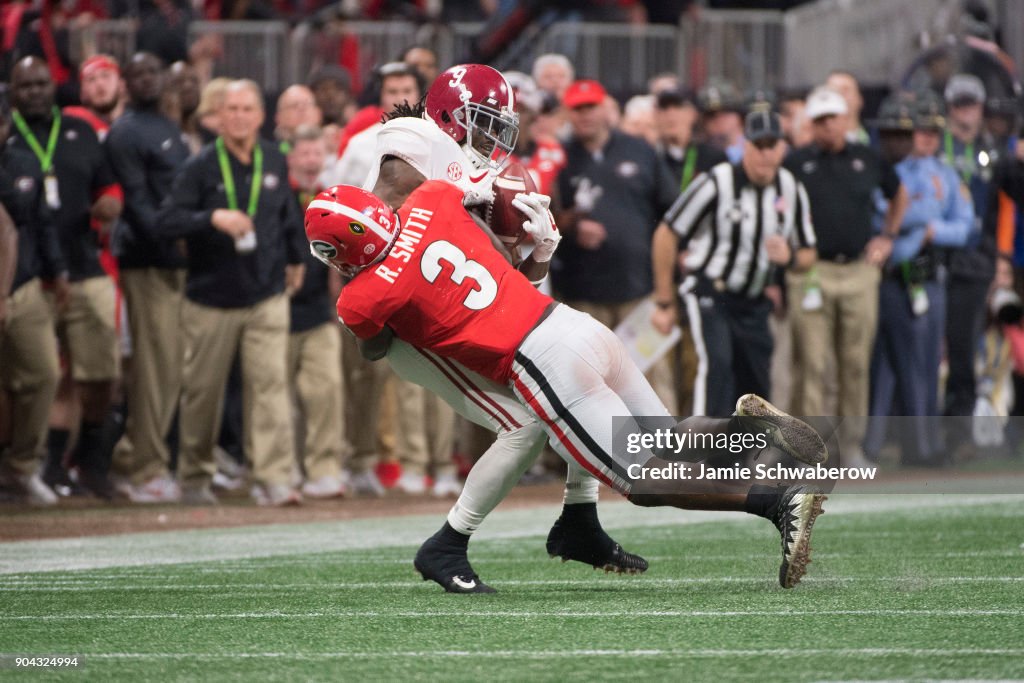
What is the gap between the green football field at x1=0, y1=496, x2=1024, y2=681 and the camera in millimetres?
4109

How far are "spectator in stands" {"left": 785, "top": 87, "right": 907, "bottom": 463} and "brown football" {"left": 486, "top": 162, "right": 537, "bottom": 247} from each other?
5517mm

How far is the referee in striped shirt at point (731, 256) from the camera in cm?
1004

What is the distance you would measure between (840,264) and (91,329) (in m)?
4.79

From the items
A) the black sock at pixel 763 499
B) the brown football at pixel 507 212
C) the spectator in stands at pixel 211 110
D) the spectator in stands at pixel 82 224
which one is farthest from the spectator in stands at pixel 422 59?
the black sock at pixel 763 499

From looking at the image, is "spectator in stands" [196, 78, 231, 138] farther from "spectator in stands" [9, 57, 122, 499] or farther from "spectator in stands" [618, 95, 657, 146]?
"spectator in stands" [618, 95, 657, 146]

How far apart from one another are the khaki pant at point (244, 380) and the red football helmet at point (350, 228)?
4.26m

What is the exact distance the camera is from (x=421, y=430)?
35.2ft

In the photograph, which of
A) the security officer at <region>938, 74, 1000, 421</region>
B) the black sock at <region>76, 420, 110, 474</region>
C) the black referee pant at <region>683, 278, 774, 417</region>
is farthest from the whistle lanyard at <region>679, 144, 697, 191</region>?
the black sock at <region>76, 420, 110, 474</region>

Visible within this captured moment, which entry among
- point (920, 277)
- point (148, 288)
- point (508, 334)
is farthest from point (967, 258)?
point (508, 334)

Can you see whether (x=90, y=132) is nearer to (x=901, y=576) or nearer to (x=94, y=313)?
(x=94, y=313)

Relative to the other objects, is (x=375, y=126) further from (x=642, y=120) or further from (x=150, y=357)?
(x=642, y=120)

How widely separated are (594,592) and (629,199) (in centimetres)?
578

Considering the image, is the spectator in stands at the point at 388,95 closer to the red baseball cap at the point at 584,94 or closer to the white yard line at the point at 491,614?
the red baseball cap at the point at 584,94

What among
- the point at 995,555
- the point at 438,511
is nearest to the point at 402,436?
the point at 438,511
